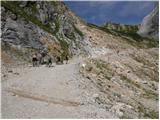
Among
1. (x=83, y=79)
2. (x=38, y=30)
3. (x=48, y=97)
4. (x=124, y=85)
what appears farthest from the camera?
(x=38, y=30)

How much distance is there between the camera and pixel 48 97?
2562cm

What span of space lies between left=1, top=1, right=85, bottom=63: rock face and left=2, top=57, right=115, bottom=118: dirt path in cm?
1217

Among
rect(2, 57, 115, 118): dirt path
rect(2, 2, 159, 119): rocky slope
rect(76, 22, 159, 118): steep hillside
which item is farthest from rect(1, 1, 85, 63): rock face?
rect(2, 57, 115, 118): dirt path

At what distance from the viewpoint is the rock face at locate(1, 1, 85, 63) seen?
46781 millimetres

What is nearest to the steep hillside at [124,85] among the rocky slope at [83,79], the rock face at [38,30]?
the rocky slope at [83,79]

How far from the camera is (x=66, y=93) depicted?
2725 centimetres

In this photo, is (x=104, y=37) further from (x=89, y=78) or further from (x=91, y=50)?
(x=89, y=78)

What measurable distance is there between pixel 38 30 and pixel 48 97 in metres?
33.6

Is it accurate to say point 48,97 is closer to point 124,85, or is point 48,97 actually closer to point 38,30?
point 124,85

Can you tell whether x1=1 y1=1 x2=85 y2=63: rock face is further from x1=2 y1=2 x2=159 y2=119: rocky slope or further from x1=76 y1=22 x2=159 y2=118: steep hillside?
x1=76 y1=22 x2=159 y2=118: steep hillside

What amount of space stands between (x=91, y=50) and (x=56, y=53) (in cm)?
2537

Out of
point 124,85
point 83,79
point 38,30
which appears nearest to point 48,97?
point 83,79

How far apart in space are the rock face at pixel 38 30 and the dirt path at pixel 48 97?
39.9 ft

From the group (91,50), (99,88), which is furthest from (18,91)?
(91,50)
